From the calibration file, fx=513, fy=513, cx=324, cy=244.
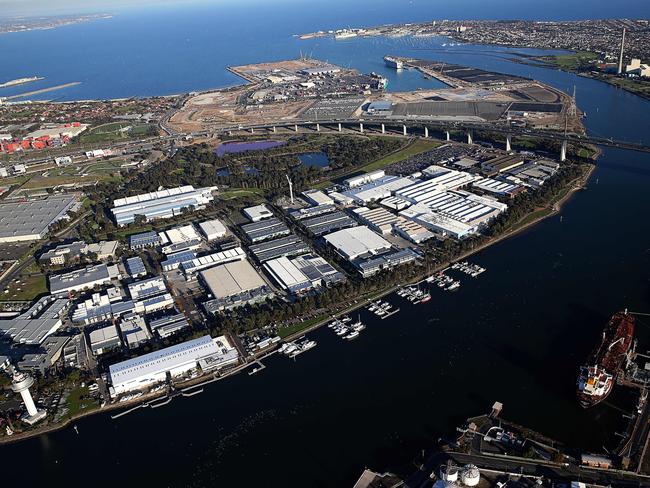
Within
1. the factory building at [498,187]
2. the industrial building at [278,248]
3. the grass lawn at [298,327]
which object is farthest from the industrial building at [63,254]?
the factory building at [498,187]

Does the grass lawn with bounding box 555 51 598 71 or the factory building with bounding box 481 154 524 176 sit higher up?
the grass lawn with bounding box 555 51 598 71

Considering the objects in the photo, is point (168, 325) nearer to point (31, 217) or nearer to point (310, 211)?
point (310, 211)

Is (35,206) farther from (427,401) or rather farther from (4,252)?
(427,401)

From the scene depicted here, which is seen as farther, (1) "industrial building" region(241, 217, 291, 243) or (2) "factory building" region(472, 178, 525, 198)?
(2) "factory building" region(472, 178, 525, 198)

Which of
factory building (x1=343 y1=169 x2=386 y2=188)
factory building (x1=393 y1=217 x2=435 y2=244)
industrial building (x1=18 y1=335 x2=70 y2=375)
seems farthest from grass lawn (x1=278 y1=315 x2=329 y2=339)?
factory building (x1=343 y1=169 x2=386 y2=188)

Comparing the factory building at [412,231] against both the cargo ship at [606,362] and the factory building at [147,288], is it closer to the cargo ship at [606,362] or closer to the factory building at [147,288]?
the cargo ship at [606,362]

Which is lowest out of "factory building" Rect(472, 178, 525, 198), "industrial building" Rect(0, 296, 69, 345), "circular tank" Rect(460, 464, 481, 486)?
"circular tank" Rect(460, 464, 481, 486)

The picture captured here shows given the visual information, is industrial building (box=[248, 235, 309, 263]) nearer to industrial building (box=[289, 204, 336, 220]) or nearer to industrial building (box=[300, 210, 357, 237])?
industrial building (box=[300, 210, 357, 237])

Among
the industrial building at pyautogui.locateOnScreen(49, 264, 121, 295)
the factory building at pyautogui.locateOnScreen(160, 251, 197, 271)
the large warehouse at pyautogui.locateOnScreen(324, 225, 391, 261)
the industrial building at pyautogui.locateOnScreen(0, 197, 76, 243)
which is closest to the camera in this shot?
the industrial building at pyautogui.locateOnScreen(49, 264, 121, 295)
